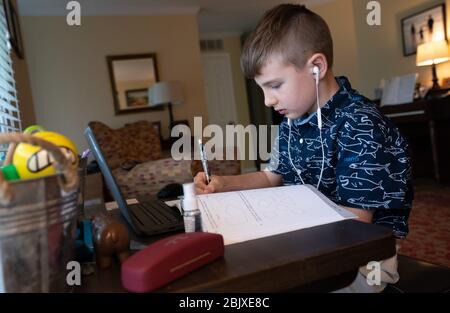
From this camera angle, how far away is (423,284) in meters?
0.76

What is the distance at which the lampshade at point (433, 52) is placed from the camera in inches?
141

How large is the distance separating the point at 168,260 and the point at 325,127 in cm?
59

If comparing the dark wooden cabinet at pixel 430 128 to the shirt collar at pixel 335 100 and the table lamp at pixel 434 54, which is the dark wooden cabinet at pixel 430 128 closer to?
the table lamp at pixel 434 54

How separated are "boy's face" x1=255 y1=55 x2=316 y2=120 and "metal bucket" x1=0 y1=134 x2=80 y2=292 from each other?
0.60 meters

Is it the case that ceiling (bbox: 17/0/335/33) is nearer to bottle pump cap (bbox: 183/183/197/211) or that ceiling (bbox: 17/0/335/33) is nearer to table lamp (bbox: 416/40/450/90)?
table lamp (bbox: 416/40/450/90)

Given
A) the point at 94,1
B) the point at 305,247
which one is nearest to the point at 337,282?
the point at 305,247

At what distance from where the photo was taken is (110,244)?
480mm

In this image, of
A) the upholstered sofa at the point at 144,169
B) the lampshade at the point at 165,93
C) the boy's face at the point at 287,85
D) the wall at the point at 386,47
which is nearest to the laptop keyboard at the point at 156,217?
the boy's face at the point at 287,85

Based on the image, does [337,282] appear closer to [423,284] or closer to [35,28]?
[423,284]

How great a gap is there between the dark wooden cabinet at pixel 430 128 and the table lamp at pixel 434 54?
359 mm

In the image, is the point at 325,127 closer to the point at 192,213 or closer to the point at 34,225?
the point at 192,213

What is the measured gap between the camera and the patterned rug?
1963 millimetres

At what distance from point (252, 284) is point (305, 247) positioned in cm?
9
